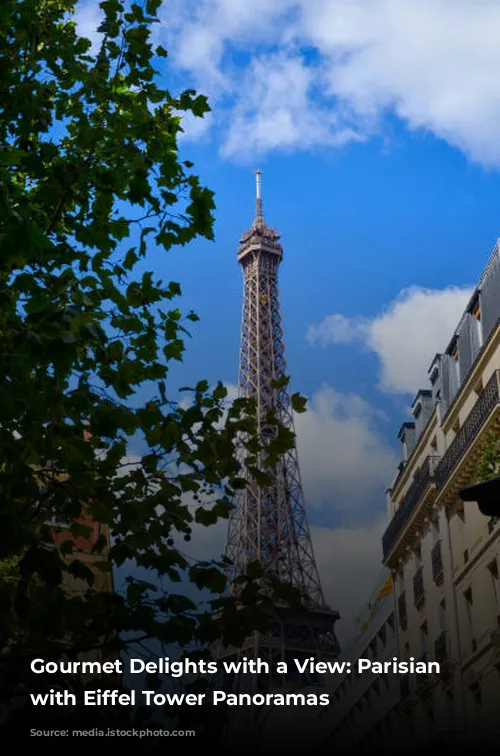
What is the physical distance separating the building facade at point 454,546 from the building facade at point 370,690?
13.1 ft

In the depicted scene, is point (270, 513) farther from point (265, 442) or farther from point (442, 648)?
point (442, 648)

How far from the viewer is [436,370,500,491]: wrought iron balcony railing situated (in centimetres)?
3006

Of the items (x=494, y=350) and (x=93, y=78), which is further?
(x=494, y=350)

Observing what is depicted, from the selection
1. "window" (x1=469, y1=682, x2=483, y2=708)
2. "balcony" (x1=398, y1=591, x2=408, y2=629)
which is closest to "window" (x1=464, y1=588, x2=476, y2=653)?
"window" (x1=469, y1=682, x2=483, y2=708)

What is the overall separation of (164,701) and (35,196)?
4.71m

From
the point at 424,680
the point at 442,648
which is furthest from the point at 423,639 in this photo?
the point at 442,648

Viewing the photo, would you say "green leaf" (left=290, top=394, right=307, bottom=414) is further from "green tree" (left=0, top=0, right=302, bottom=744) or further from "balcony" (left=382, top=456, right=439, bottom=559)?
"balcony" (left=382, top=456, right=439, bottom=559)

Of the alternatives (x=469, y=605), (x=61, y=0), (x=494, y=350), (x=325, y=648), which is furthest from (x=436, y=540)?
(x=325, y=648)

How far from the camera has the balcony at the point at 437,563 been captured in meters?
35.8

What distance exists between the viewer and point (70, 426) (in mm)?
8812

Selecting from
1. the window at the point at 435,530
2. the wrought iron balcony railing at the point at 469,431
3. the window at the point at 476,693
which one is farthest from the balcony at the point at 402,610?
the window at the point at 476,693

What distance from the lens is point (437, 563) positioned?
118ft

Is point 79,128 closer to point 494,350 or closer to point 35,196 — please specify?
point 35,196

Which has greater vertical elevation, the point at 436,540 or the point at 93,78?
the point at 436,540
